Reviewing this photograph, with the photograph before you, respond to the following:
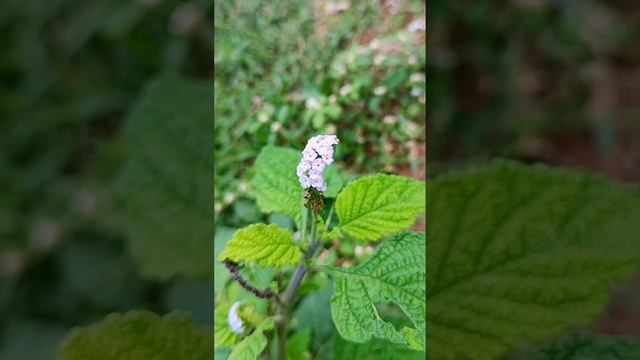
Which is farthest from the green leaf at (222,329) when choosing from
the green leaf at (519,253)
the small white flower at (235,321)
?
the green leaf at (519,253)

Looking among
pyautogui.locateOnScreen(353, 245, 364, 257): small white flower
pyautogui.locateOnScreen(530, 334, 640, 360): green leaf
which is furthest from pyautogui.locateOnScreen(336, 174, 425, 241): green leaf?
pyautogui.locateOnScreen(530, 334, 640, 360): green leaf

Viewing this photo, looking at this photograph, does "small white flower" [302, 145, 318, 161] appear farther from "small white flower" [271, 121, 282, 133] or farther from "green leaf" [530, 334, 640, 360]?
"green leaf" [530, 334, 640, 360]

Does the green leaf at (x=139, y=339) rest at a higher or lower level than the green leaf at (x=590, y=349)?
higher

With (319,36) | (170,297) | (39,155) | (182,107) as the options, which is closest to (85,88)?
(39,155)

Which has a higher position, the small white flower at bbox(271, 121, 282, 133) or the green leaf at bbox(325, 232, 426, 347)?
the small white flower at bbox(271, 121, 282, 133)

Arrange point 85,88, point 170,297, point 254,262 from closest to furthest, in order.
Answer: point 254,262 → point 170,297 → point 85,88

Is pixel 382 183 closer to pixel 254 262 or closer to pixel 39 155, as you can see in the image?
pixel 254 262

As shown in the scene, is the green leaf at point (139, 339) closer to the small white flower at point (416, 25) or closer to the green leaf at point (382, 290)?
the green leaf at point (382, 290)
